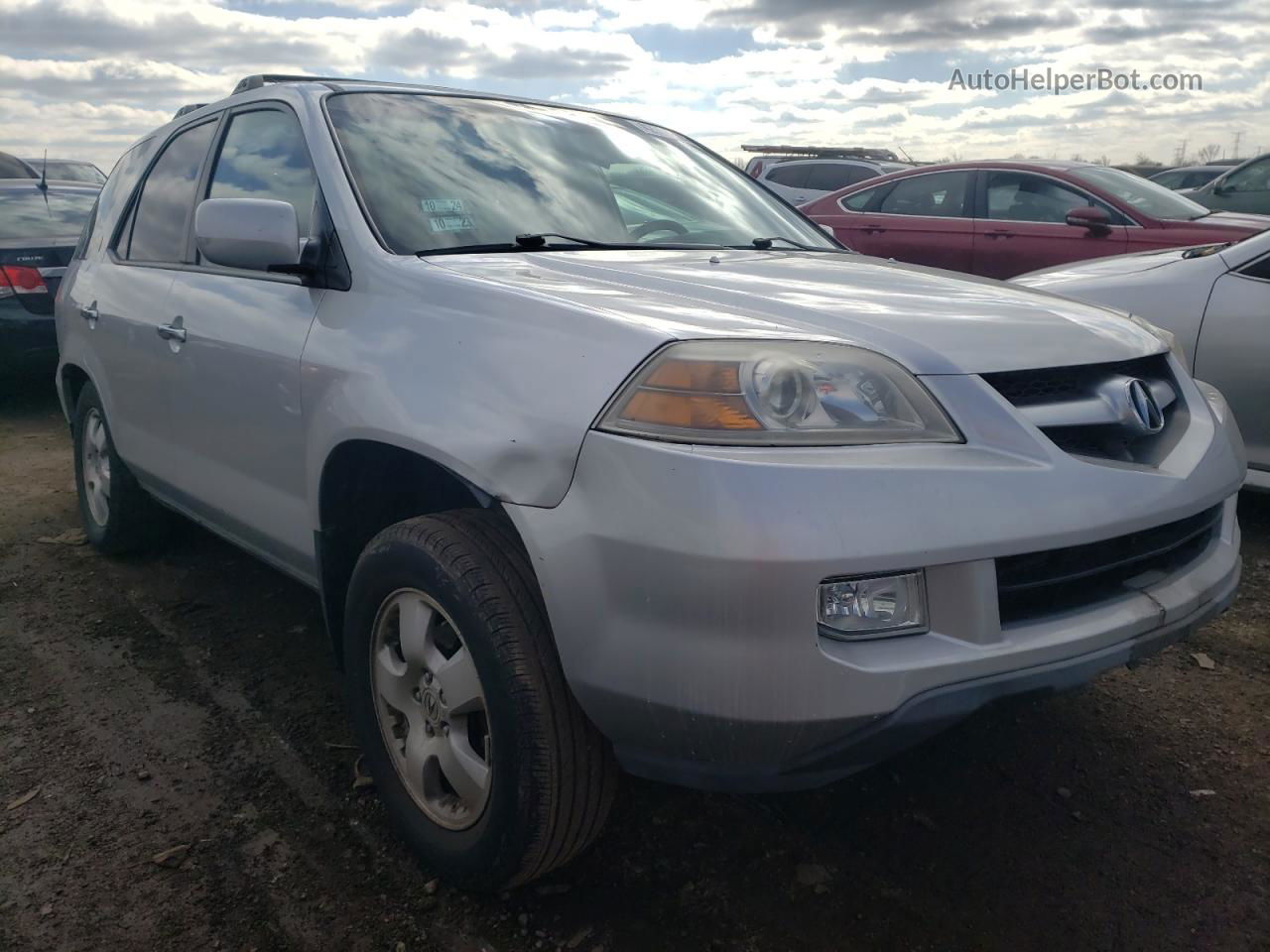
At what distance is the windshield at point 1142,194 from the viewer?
739 centimetres

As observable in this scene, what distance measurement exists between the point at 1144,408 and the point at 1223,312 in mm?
2350

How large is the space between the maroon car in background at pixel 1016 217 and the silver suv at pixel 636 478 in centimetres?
528

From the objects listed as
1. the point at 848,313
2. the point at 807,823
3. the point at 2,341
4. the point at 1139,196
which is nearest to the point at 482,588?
the point at 848,313

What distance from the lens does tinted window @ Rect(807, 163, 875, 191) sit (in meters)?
12.9

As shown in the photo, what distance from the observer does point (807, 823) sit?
96.5 inches


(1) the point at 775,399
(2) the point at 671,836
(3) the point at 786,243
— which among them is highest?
(3) the point at 786,243

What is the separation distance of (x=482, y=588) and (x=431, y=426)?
0.34 m

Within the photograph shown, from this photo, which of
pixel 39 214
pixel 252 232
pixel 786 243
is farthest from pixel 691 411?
pixel 39 214

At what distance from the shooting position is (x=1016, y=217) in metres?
7.88

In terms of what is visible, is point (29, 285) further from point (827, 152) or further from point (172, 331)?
point (827, 152)

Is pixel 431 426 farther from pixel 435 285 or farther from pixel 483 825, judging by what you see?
pixel 483 825

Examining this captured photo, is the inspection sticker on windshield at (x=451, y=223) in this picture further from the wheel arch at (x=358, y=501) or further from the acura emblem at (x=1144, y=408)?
the acura emblem at (x=1144, y=408)

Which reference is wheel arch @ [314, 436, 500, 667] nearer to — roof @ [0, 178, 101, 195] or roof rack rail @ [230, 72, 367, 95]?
roof rack rail @ [230, 72, 367, 95]

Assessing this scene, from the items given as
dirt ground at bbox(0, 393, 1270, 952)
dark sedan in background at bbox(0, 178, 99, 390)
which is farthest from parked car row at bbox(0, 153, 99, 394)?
dirt ground at bbox(0, 393, 1270, 952)
